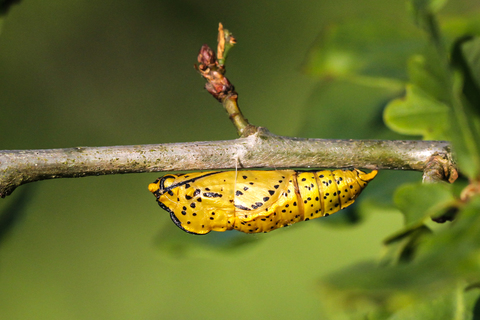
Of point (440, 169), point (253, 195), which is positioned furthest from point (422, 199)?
point (253, 195)

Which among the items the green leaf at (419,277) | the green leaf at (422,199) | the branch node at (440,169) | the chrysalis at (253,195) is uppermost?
the chrysalis at (253,195)

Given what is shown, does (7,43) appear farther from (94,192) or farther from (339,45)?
(339,45)

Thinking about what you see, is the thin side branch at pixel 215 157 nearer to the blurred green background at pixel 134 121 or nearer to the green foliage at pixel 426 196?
the green foliage at pixel 426 196

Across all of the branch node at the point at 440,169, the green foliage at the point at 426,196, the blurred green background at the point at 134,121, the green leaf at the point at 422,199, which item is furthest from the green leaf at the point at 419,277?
the blurred green background at the point at 134,121

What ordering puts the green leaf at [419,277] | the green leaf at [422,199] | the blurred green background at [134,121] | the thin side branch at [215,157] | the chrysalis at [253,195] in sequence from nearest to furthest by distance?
the green leaf at [419,277], the green leaf at [422,199], the thin side branch at [215,157], the chrysalis at [253,195], the blurred green background at [134,121]

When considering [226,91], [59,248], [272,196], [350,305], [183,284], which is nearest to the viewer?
[350,305]

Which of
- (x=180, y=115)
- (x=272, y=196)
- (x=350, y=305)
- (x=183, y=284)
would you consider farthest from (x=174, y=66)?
(x=350, y=305)

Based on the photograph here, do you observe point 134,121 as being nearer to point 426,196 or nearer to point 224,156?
point 224,156
